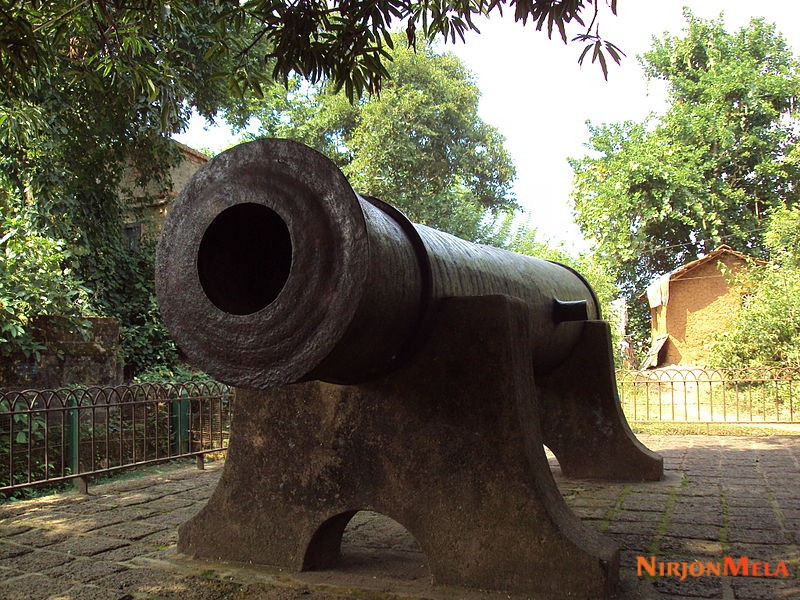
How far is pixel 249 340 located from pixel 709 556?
2252 mm

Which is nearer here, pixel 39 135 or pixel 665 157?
pixel 39 135

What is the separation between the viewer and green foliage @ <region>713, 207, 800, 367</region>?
11446 mm

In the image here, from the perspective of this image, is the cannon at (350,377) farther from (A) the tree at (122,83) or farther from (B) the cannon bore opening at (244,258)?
(A) the tree at (122,83)

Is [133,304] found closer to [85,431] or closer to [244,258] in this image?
[85,431]

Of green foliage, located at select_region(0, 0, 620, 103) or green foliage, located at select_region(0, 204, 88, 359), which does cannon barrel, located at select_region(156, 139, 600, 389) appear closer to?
green foliage, located at select_region(0, 0, 620, 103)

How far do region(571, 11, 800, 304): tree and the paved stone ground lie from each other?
15.6 m

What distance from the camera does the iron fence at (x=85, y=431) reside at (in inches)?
207

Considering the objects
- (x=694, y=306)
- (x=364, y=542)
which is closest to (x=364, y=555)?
(x=364, y=542)

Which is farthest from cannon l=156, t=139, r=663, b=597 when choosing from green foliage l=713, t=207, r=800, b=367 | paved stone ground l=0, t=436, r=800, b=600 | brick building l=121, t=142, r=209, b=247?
brick building l=121, t=142, r=209, b=247

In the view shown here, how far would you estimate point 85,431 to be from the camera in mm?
6902

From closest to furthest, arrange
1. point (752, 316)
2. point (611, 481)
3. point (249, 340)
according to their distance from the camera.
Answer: point (249, 340), point (611, 481), point (752, 316)

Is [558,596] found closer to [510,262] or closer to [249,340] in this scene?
[249,340]

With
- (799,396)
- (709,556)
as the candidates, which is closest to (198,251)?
(709,556)

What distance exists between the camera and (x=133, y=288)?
1078cm
